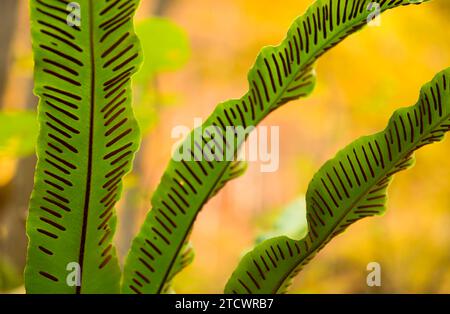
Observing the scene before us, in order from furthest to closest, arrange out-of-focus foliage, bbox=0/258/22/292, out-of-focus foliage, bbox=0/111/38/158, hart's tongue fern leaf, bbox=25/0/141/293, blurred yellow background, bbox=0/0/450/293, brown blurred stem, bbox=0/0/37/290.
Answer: blurred yellow background, bbox=0/0/450/293 < brown blurred stem, bbox=0/0/37/290 < out-of-focus foliage, bbox=0/258/22/292 < out-of-focus foliage, bbox=0/111/38/158 < hart's tongue fern leaf, bbox=25/0/141/293

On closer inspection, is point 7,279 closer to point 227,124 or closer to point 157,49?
point 157,49

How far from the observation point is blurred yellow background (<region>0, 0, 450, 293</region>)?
2520 mm

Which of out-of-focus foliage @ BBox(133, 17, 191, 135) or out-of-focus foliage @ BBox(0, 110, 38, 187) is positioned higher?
out-of-focus foliage @ BBox(133, 17, 191, 135)

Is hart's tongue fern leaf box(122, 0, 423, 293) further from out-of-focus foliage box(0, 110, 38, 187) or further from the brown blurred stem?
the brown blurred stem

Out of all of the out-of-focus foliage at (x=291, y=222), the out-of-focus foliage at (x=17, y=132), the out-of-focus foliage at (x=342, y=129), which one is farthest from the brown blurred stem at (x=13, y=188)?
the out-of-focus foliage at (x=342, y=129)

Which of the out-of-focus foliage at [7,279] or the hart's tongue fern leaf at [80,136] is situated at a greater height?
the hart's tongue fern leaf at [80,136]

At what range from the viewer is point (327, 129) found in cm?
346

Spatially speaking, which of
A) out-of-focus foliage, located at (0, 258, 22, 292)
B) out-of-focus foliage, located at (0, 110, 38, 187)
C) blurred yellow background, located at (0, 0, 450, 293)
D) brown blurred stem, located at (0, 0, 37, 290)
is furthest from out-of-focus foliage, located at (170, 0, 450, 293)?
out-of-focus foliage, located at (0, 110, 38, 187)

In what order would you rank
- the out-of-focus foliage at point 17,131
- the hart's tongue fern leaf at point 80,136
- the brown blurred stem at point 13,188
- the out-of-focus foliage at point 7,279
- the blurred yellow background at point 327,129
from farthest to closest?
the blurred yellow background at point 327,129, the brown blurred stem at point 13,188, the out-of-focus foliage at point 7,279, the out-of-focus foliage at point 17,131, the hart's tongue fern leaf at point 80,136

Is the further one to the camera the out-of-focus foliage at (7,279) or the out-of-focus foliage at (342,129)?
the out-of-focus foliage at (342,129)

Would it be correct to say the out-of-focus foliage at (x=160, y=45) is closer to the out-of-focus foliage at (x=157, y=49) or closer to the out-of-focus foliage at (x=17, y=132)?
the out-of-focus foliage at (x=157, y=49)

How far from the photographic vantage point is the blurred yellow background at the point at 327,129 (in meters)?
2.52

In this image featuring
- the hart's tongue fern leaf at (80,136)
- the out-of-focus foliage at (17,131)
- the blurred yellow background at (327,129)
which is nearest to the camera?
the hart's tongue fern leaf at (80,136)
